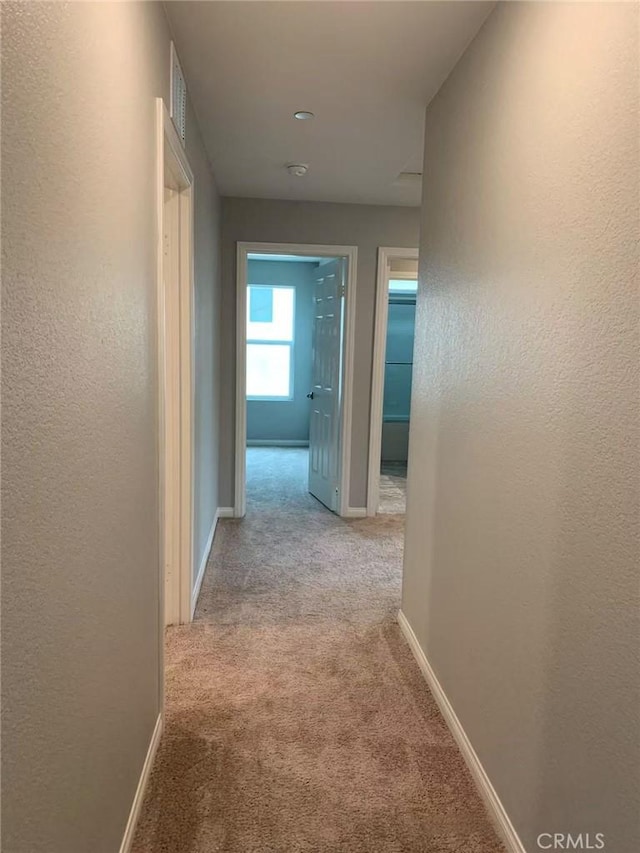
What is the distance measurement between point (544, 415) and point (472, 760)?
3.91 ft

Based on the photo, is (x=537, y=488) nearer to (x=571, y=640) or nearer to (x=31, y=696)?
(x=571, y=640)

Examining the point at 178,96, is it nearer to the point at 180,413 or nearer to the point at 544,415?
the point at 180,413

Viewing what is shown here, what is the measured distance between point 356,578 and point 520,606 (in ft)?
6.54

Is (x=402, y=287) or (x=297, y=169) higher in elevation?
(x=297, y=169)

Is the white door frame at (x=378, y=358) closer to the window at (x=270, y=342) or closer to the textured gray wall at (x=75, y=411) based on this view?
the textured gray wall at (x=75, y=411)

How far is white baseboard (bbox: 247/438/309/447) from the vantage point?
7940 millimetres

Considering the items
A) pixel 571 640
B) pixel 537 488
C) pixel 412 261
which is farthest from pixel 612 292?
pixel 412 261

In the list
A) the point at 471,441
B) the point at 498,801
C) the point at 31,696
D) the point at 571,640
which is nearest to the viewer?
the point at 31,696

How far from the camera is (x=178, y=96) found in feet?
7.13

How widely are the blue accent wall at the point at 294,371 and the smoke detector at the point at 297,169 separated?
415 centimetres

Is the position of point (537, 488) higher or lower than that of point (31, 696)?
higher

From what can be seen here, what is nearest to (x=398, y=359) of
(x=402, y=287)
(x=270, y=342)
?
(x=402, y=287)

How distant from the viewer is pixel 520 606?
1575mm

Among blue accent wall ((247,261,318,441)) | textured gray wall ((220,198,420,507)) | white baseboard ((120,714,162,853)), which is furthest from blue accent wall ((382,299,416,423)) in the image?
white baseboard ((120,714,162,853))
